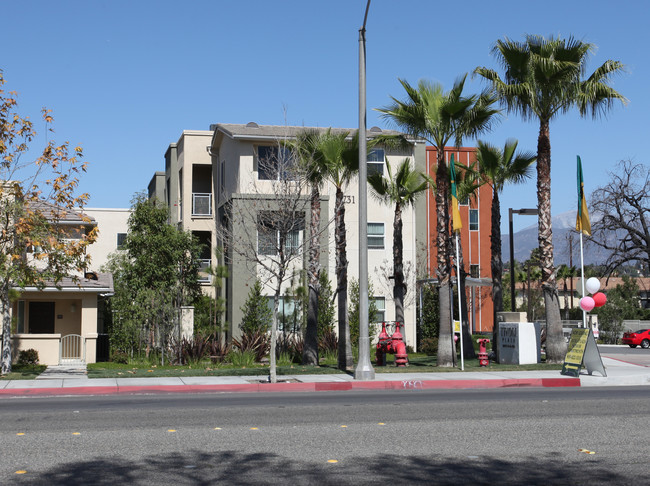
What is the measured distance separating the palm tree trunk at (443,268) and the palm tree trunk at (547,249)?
2935 millimetres

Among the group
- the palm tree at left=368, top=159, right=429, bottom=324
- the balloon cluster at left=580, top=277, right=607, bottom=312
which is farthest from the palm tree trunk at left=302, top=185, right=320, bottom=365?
the balloon cluster at left=580, top=277, right=607, bottom=312

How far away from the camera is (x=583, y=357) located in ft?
69.1

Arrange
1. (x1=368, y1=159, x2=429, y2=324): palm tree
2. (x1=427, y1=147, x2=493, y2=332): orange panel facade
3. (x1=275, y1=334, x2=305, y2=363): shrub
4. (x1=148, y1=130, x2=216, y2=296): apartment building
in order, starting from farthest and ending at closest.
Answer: (x1=427, y1=147, x2=493, y2=332): orange panel facade
(x1=148, y1=130, x2=216, y2=296): apartment building
(x1=368, y1=159, x2=429, y2=324): palm tree
(x1=275, y1=334, x2=305, y2=363): shrub

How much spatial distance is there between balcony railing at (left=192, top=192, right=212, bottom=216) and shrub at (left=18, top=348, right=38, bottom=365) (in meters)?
12.1

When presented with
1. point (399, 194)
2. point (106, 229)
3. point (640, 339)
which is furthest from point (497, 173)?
point (106, 229)

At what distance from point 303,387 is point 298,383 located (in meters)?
0.18

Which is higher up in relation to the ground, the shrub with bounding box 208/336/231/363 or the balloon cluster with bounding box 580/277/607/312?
the balloon cluster with bounding box 580/277/607/312

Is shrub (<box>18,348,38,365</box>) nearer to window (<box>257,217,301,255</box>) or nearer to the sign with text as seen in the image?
window (<box>257,217,301,255</box>)

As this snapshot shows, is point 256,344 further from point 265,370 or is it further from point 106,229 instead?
point 106,229

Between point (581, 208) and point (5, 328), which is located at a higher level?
point (581, 208)

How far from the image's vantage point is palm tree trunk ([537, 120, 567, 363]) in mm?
24031

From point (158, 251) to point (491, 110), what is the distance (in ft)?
45.4

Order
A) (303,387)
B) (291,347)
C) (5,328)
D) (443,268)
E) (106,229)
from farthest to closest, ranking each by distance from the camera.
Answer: (106,229)
(291,347)
(443,268)
(5,328)
(303,387)

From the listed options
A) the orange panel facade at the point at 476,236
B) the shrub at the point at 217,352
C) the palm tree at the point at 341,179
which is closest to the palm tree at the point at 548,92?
the palm tree at the point at 341,179
